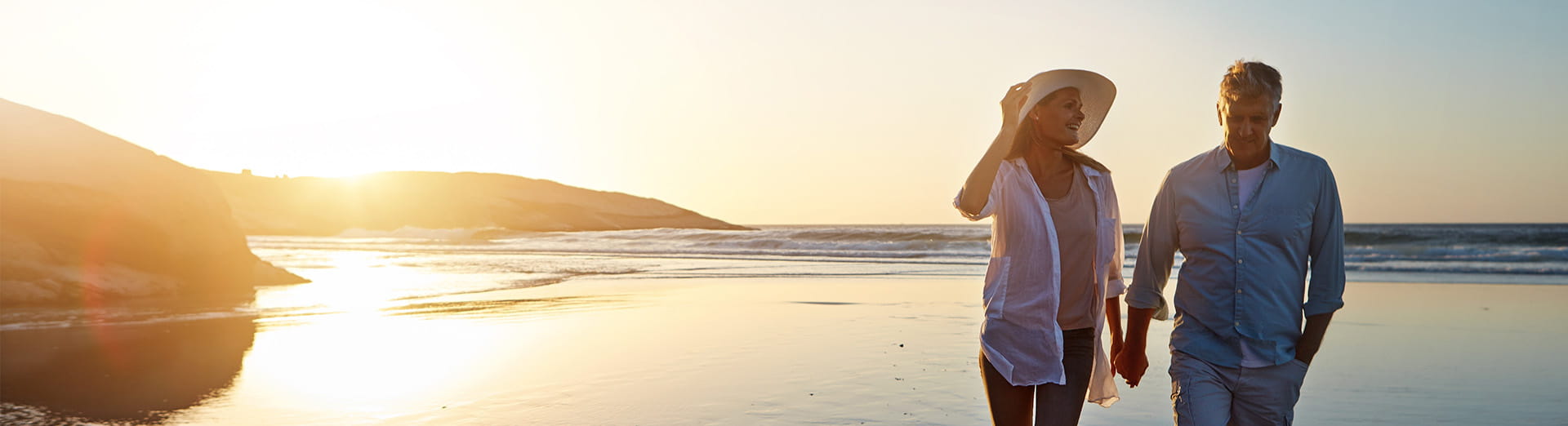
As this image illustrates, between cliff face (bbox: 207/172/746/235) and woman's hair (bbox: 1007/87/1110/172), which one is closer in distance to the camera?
woman's hair (bbox: 1007/87/1110/172)

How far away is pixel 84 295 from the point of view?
1202cm

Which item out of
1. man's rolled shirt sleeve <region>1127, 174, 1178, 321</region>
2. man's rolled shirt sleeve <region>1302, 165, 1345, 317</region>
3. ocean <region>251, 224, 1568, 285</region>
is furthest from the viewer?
ocean <region>251, 224, 1568, 285</region>

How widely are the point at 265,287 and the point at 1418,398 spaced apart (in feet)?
48.0

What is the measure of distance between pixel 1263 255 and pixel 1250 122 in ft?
1.28

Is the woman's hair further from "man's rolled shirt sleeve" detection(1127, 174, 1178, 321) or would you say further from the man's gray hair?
the man's gray hair

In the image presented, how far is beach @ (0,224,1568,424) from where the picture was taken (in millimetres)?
5738

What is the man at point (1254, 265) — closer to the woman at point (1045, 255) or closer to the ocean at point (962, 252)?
the woman at point (1045, 255)

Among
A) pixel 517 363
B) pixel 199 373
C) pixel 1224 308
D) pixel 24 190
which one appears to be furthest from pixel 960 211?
pixel 24 190

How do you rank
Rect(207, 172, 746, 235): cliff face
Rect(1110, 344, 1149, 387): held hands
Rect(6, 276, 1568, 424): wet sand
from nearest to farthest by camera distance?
Rect(1110, 344, 1149, 387): held hands, Rect(6, 276, 1568, 424): wet sand, Rect(207, 172, 746, 235): cliff face

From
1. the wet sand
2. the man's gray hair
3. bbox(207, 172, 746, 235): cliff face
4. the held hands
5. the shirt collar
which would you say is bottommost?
the wet sand

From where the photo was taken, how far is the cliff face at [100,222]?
1198cm

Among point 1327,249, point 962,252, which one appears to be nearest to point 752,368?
point 1327,249

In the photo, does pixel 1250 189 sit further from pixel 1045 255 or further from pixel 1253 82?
pixel 1045 255

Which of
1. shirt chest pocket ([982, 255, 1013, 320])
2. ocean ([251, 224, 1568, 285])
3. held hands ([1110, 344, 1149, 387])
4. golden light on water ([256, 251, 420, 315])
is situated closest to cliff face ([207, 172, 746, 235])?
ocean ([251, 224, 1568, 285])
